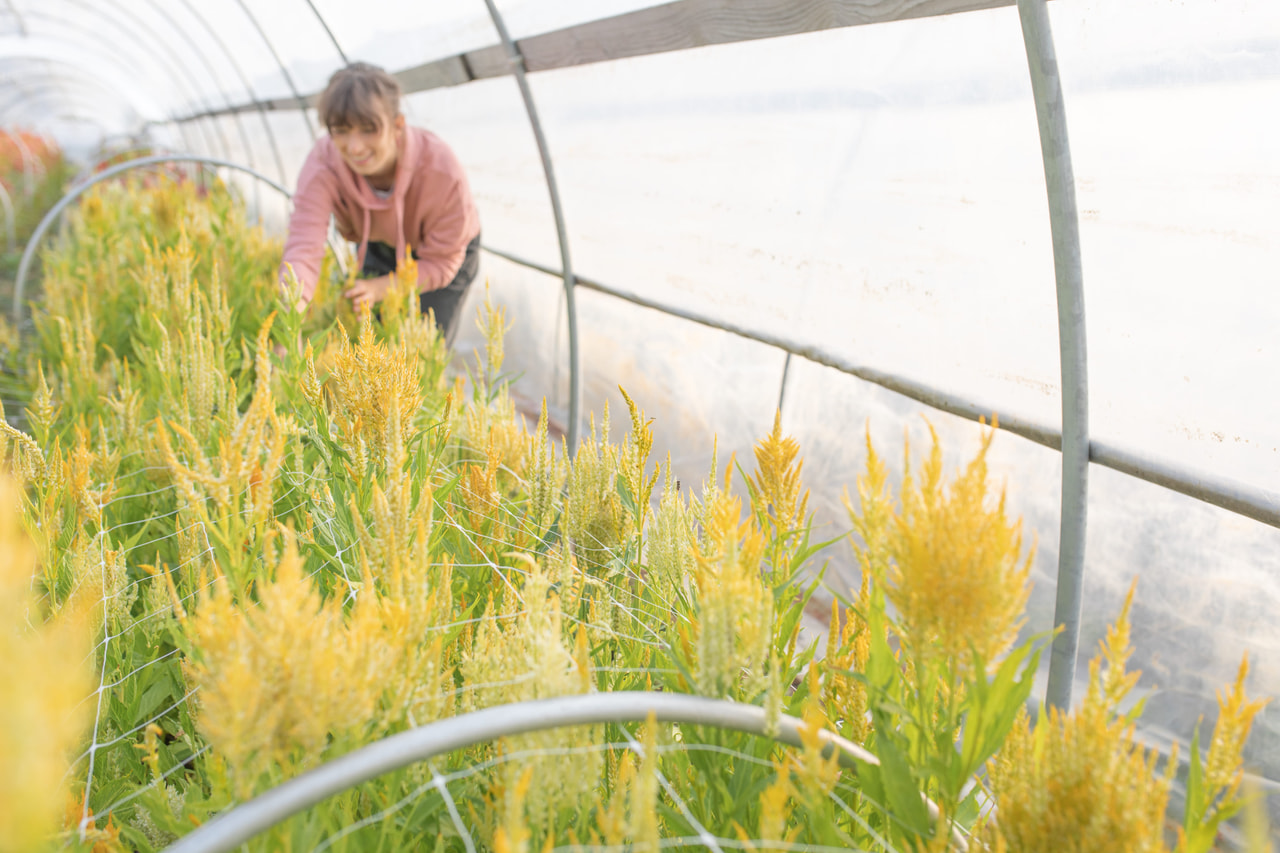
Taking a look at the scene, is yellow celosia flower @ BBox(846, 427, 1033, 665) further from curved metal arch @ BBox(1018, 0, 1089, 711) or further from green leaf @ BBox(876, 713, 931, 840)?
curved metal arch @ BBox(1018, 0, 1089, 711)

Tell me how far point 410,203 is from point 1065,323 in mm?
2124

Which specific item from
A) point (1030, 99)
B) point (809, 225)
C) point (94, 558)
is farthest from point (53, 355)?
point (1030, 99)

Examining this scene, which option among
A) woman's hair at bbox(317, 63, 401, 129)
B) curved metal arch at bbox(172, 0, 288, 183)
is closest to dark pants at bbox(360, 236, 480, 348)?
woman's hair at bbox(317, 63, 401, 129)

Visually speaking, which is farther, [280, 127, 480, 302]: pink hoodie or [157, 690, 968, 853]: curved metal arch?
[280, 127, 480, 302]: pink hoodie

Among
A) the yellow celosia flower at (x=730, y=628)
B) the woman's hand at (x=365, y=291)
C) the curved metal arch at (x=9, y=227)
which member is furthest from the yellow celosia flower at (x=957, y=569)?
the curved metal arch at (x=9, y=227)

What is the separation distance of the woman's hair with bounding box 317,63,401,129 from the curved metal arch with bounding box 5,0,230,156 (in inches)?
321

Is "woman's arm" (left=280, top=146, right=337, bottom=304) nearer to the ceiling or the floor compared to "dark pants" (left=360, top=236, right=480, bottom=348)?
nearer to the ceiling

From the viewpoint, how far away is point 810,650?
87 centimetres

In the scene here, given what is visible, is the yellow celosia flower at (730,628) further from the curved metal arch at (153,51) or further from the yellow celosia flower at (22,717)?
the curved metal arch at (153,51)

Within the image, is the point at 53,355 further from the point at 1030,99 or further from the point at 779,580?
the point at 1030,99

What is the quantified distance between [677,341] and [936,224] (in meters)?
1.12

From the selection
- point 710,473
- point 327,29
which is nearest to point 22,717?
point 710,473

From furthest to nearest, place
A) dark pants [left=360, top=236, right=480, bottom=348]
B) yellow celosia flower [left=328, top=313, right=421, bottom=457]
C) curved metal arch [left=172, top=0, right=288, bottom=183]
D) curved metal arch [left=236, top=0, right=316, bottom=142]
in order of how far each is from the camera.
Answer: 1. curved metal arch [left=172, top=0, right=288, bottom=183]
2. curved metal arch [left=236, top=0, right=316, bottom=142]
3. dark pants [left=360, top=236, right=480, bottom=348]
4. yellow celosia flower [left=328, top=313, right=421, bottom=457]

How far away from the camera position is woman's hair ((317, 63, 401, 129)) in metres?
2.29
